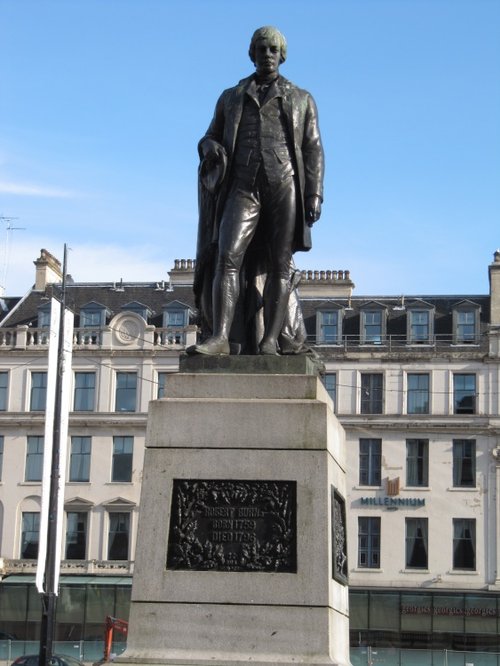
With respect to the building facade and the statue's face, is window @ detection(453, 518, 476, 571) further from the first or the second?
the statue's face

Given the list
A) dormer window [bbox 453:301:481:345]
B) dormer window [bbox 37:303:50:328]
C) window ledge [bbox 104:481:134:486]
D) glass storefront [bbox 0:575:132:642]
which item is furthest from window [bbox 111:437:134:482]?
→ dormer window [bbox 453:301:481:345]

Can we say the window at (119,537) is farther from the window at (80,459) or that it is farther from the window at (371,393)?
the window at (371,393)

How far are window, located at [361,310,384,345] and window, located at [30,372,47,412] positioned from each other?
15372 millimetres

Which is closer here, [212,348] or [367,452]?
[212,348]

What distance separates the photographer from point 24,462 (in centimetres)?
6294

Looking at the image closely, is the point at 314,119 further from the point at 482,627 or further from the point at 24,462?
the point at 24,462

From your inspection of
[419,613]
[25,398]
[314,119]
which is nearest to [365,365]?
[419,613]

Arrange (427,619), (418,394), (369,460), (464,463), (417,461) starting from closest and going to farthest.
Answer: (427,619)
(464,463)
(417,461)
(369,460)
(418,394)

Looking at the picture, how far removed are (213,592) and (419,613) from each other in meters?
48.0

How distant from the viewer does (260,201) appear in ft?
43.0

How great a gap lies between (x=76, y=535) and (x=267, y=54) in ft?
167

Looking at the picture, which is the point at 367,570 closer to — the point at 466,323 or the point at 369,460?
the point at 369,460

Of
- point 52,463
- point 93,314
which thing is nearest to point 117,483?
point 93,314

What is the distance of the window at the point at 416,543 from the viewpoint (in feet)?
197
